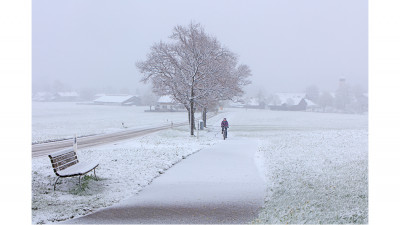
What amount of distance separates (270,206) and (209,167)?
3.95m

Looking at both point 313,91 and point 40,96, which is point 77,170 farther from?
point 313,91

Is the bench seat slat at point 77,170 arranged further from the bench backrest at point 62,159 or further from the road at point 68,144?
the road at point 68,144

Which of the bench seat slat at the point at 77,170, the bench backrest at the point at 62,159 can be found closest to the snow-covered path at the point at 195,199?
the bench seat slat at the point at 77,170

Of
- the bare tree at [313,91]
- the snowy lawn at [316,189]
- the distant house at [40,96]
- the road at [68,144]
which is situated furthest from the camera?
the road at [68,144]

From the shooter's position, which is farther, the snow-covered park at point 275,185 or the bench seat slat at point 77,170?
the bench seat slat at point 77,170

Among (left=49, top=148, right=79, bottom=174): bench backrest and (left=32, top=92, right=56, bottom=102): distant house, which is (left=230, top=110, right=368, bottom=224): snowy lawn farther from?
(left=32, top=92, right=56, bottom=102): distant house

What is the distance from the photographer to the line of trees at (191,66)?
67.9 feet

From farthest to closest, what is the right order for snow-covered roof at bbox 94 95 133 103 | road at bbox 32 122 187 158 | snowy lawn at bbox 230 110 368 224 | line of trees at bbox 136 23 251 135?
1. snow-covered roof at bbox 94 95 133 103
2. line of trees at bbox 136 23 251 135
3. road at bbox 32 122 187 158
4. snowy lawn at bbox 230 110 368 224

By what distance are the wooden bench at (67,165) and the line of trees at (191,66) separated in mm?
13089

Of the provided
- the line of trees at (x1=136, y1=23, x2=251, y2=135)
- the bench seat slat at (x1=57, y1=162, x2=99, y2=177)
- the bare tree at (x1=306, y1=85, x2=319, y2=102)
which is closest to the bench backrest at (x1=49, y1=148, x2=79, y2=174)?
the bench seat slat at (x1=57, y1=162, x2=99, y2=177)

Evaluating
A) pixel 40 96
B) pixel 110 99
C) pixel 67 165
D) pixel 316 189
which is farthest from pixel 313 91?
pixel 110 99

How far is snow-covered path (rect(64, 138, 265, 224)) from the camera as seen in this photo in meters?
5.66

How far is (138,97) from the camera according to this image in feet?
158
